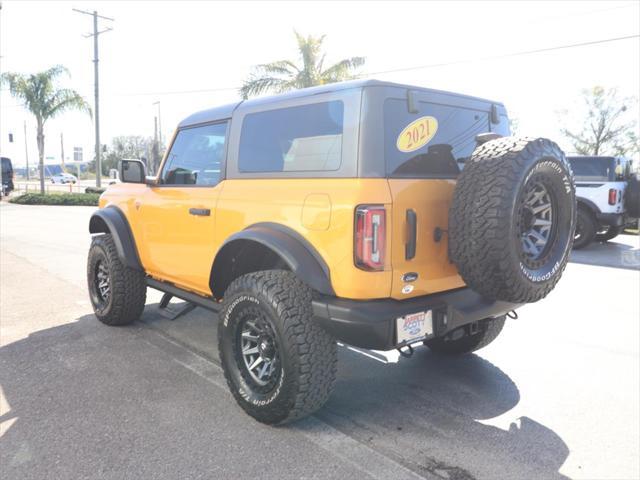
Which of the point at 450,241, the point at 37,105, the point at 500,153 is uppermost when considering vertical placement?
the point at 37,105

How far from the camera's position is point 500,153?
257 cm

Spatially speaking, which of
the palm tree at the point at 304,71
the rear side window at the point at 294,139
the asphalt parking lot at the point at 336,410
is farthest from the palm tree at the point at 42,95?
the rear side window at the point at 294,139

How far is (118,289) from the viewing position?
4.57 meters

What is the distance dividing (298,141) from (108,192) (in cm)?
276

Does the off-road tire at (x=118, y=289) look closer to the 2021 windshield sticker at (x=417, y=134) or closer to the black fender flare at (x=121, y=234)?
the black fender flare at (x=121, y=234)

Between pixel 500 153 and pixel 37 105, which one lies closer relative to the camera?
pixel 500 153

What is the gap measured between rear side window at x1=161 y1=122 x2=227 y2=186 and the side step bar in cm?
88

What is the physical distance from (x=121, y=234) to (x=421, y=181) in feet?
9.69

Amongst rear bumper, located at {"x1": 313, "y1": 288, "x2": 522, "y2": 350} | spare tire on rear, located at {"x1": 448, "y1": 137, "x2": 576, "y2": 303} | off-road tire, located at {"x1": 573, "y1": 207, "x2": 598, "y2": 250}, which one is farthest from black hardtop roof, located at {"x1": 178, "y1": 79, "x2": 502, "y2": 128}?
off-road tire, located at {"x1": 573, "y1": 207, "x2": 598, "y2": 250}

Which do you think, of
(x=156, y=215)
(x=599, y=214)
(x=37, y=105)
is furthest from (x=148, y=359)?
(x=37, y=105)

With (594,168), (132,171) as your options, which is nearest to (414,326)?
(132,171)

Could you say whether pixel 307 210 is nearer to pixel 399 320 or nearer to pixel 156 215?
pixel 399 320

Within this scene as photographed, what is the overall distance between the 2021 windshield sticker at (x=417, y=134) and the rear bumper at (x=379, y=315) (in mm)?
851

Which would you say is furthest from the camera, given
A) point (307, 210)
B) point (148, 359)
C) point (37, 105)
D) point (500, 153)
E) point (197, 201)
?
point (37, 105)
